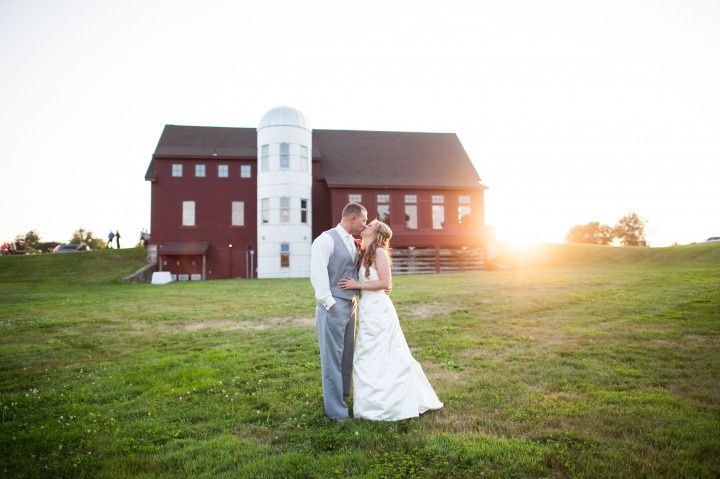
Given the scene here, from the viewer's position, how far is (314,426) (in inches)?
221

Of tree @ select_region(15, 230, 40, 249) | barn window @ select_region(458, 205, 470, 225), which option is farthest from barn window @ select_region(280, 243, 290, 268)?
tree @ select_region(15, 230, 40, 249)

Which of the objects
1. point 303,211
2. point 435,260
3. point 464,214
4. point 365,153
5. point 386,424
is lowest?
point 386,424

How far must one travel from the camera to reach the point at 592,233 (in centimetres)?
10525

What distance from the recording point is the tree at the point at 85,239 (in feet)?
224

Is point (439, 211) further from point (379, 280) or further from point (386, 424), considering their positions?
point (386, 424)

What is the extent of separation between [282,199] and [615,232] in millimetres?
91808

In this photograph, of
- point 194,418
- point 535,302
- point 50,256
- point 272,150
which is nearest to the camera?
point 194,418

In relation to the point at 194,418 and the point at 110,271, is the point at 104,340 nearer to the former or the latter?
the point at 194,418

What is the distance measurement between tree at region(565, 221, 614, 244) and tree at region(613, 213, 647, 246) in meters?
2.71

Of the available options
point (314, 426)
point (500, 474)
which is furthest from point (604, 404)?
point (314, 426)

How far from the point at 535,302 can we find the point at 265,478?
11953 mm

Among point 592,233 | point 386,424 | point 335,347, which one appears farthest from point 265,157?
point 592,233

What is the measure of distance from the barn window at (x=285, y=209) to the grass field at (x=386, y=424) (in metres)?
19.3

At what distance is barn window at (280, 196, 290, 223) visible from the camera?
33.3 m
